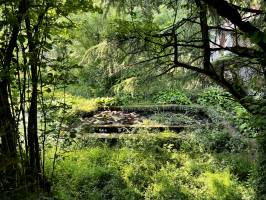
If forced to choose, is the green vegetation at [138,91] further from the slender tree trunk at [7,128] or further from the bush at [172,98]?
the bush at [172,98]

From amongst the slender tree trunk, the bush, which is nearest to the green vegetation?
the slender tree trunk

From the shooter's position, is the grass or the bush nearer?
the grass

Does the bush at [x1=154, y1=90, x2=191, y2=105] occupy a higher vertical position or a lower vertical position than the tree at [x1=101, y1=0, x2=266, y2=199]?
lower

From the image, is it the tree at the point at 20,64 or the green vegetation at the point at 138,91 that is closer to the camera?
the tree at the point at 20,64

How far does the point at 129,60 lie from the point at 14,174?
2.09 metres

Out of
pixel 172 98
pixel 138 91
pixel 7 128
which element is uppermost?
pixel 138 91

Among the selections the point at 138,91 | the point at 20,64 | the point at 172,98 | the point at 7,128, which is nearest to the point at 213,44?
the point at 138,91

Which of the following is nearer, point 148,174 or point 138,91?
point 148,174

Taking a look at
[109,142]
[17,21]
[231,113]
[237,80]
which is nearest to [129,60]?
[237,80]

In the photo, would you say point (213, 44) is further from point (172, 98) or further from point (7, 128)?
point (172, 98)

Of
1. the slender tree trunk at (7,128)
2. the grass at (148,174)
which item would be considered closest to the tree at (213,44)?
the grass at (148,174)

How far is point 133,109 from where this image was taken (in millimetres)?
11875

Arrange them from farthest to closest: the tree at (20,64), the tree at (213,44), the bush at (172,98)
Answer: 1. the bush at (172,98)
2. the tree at (213,44)
3. the tree at (20,64)

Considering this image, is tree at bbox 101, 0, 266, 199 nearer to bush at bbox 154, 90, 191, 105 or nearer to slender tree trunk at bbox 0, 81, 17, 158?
slender tree trunk at bbox 0, 81, 17, 158
